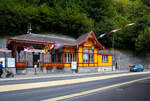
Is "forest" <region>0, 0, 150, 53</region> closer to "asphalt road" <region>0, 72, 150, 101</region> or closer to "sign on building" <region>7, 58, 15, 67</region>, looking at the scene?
"sign on building" <region>7, 58, 15, 67</region>

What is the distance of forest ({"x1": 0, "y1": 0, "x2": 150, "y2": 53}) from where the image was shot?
36525 millimetres

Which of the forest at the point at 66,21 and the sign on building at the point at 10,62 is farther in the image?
the forest at the point at 66,21

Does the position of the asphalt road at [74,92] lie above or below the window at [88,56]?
below

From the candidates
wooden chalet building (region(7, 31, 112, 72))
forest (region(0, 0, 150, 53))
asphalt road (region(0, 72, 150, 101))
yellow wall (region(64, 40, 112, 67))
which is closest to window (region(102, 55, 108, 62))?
yellow wall (region(64, 40, 112, 67))

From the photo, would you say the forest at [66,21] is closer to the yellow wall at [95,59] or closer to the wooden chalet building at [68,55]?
the wooden chalet building at [68,55]

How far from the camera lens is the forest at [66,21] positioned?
120 ft

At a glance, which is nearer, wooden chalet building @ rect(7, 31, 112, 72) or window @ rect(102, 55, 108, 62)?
wooden chalet building @ rect(7, 31, 112, 72)

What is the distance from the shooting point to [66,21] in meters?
44.2

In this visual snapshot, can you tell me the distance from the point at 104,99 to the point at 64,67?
2188cm

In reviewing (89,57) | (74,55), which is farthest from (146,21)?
(74,55)

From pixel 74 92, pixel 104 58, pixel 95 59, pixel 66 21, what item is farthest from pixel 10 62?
pixel 66 21

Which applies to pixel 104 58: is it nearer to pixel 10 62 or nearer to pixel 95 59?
pixel 95 59

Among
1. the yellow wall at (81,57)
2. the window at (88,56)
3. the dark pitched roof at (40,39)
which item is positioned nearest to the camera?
the dark pitched roof at (40,39)

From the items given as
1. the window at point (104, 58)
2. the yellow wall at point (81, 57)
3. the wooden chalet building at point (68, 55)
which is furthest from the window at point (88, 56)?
the window at point (104, 58)
